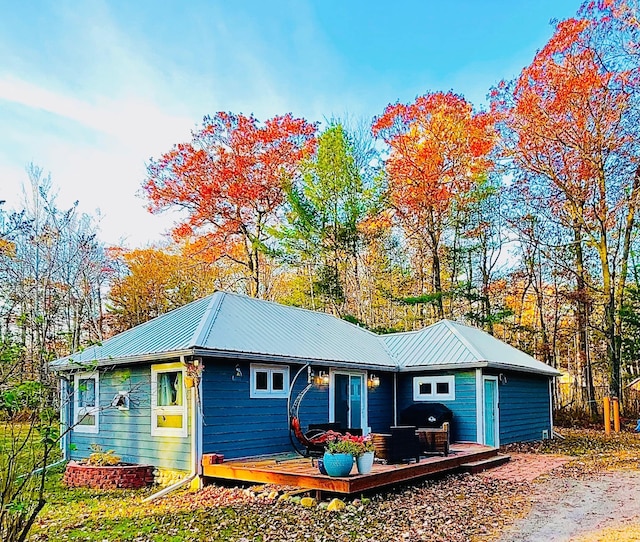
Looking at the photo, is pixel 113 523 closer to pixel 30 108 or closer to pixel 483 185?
pixel 30 108

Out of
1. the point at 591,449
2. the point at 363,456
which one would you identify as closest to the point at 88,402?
the point at 363,456

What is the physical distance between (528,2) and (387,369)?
29.5ft

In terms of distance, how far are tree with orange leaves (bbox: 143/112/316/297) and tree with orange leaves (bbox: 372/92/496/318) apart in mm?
3372

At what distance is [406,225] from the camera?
22891 mm

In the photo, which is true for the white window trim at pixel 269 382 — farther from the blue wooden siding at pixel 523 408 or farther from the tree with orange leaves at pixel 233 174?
the tree with orange leaves at pixel 233 174

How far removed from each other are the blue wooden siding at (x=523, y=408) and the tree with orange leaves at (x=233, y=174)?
10.8 m

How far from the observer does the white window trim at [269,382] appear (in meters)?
10.4

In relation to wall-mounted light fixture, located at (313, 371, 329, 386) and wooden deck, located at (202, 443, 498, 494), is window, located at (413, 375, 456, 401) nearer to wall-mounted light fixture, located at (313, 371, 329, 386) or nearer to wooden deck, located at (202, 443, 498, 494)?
wooden deck, located at (202, 443, 498, 494)

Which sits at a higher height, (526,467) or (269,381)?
(269,381)

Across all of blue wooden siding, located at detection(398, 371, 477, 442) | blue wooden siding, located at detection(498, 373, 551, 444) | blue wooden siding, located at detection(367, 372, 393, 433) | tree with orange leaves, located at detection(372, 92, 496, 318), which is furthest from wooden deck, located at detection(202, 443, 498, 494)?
tree with orange leaves, located at detection(372, 92, 496, 318)

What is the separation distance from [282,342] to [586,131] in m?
12.5

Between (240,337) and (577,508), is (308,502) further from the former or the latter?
(240,337)

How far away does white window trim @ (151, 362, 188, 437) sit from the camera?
31.5ft

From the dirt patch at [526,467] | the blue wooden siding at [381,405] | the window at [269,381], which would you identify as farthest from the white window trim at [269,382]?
the dirt patch at [526,467]
